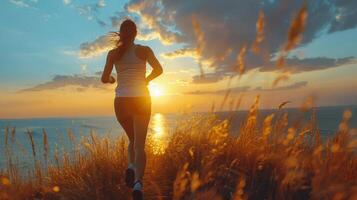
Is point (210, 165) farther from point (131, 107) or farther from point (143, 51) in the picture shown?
point (143, 51)

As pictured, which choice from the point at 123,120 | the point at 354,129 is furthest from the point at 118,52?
the point at 354,129

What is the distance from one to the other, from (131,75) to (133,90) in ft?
0.62

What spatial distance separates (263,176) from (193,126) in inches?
69.7

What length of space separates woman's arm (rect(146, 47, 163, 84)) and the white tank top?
97mm

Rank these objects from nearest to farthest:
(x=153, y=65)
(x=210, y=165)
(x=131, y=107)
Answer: (x=210, y=165), (x=131, y=107), (x=153, y=65)

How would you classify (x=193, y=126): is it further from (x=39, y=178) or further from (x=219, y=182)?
(x=39, y=178)

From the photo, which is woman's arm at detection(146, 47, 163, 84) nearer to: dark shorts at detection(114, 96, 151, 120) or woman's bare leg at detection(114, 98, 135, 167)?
dark shorts at detection(114, 96, 151, 120)

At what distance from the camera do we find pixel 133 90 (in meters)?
4.47

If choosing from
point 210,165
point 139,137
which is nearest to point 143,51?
point 139,137

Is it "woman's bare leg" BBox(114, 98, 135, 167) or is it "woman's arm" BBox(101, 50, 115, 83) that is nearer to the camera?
"woman's bare leg" BBox(114, 98, 135, 167)

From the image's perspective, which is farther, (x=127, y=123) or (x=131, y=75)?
(x=127, y=123)

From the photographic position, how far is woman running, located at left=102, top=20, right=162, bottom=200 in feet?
14.6

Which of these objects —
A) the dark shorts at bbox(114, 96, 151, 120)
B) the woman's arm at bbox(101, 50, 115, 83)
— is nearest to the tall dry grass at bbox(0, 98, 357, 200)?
the dark shorts at bbox(114, 96, 151, 120)

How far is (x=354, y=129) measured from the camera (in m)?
3.43
